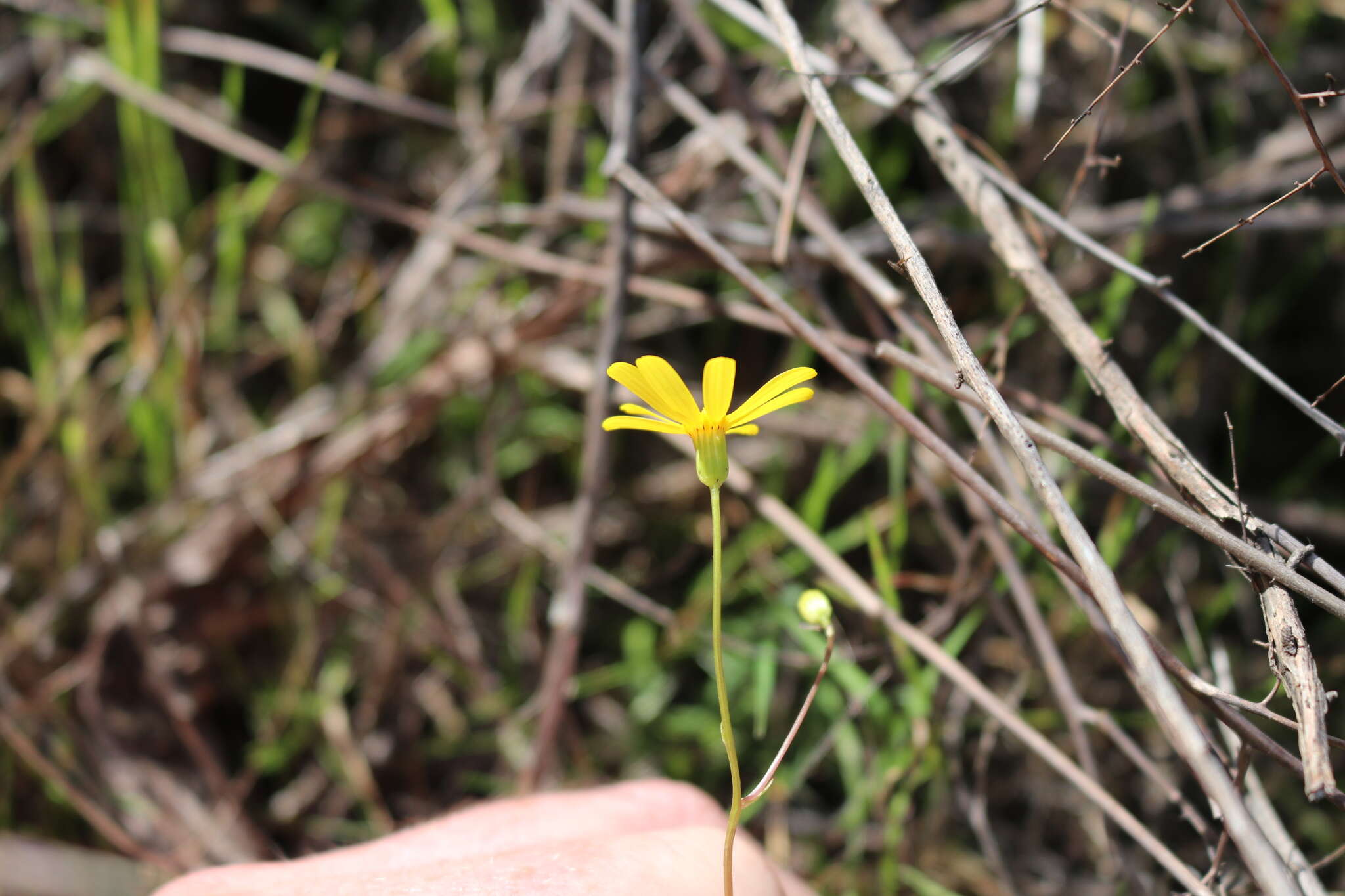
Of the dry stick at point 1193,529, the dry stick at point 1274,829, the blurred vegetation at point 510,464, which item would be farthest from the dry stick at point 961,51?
the dry stick at point 1274,829

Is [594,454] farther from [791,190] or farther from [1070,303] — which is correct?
[1070,303]

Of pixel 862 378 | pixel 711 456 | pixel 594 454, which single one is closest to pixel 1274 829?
pixel 862 378

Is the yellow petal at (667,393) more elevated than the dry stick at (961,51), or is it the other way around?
the dry stick at (961,51)

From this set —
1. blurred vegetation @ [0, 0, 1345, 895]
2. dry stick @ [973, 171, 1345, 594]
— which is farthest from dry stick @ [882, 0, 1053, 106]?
blurred vegetation @ [0, 0, 1345, 895]

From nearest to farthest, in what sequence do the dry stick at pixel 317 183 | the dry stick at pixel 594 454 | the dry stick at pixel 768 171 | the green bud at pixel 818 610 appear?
the green bud at pixel 818 610 → the dry stick at pixel 768 171 → the dry stick at pixel 594 454 → the dry stick at pixel 317 183

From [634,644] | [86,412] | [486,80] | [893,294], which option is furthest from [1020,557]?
[86,412]

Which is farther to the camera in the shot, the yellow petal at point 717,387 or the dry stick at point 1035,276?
the dry stick at point 1035,276

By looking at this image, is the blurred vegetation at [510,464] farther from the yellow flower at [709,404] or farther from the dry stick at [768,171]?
the yellow flower at [709,404]

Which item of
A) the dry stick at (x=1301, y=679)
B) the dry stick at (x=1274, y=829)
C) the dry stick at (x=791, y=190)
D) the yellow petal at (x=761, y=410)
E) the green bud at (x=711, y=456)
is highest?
the dry stick at (x=791, y=190)
